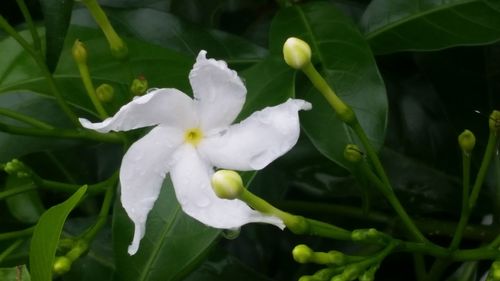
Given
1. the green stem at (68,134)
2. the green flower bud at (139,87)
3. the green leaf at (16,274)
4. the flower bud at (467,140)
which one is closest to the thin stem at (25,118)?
the green stem at (68,134)

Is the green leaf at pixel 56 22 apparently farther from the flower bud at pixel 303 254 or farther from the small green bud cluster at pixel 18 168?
the flower bud at pixel 303 254

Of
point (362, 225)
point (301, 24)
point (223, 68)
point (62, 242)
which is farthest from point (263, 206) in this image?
point (362, 225)

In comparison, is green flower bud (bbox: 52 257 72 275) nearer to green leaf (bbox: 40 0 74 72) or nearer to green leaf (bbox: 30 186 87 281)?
green leaf (bbox: 30 186 87 281)

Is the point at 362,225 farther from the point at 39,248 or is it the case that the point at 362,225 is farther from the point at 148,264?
the point at 39,248

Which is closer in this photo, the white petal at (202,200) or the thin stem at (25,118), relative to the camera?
the white petal at (202,200)

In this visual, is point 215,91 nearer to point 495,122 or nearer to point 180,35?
point 495,122

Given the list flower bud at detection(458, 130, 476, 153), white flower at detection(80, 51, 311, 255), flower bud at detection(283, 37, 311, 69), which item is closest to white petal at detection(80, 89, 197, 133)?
white flower at detection(80, 51, 311, 255)

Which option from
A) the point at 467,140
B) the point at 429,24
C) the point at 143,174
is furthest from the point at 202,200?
the point at 429,24
